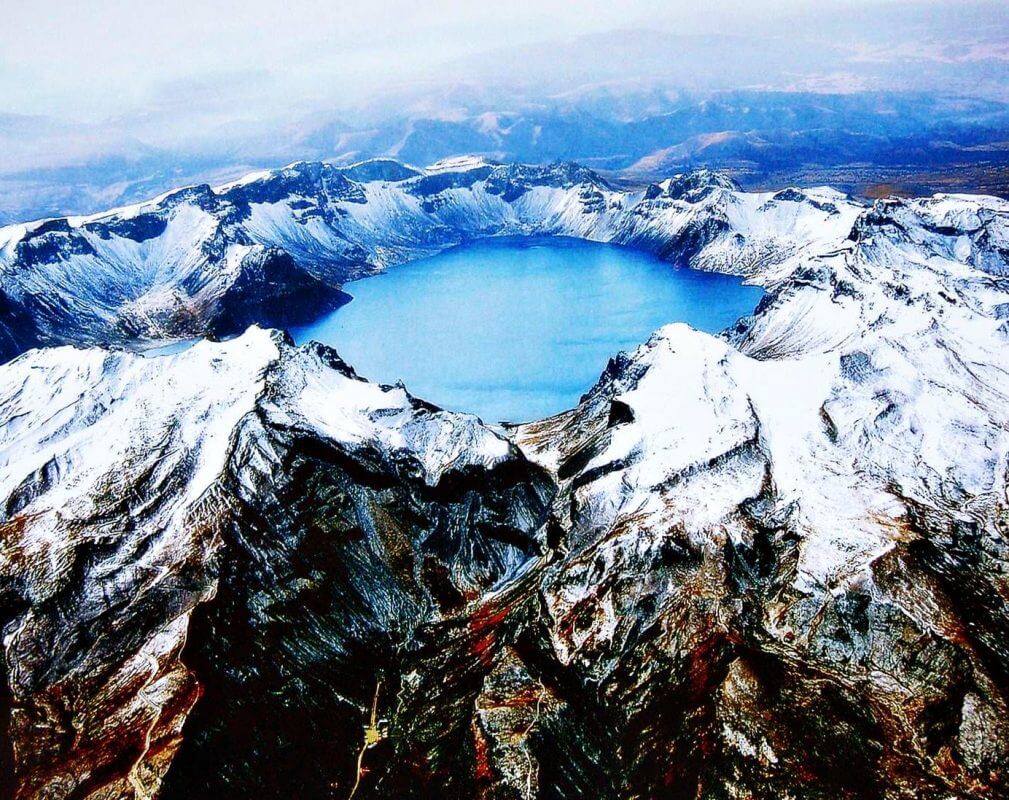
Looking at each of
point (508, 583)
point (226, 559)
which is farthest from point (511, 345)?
point (226, 559)

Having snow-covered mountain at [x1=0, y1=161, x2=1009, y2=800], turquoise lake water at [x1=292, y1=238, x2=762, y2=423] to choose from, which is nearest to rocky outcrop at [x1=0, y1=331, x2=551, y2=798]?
snow-covered mountain at [x1=0, y1=161, x2=1009, y2=800]

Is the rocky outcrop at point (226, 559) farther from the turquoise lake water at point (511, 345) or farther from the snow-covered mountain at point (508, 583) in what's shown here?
the turquoise lake water at point (511, 345)

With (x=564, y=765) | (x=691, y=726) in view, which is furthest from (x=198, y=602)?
(x=691, y=726)

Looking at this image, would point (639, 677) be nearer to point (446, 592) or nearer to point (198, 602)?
point (446, 592)

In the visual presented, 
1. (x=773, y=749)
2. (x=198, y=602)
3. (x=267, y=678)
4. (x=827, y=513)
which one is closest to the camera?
(x=773, y=749)

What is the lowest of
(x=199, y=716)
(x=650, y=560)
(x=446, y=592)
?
(x=446, y=592)

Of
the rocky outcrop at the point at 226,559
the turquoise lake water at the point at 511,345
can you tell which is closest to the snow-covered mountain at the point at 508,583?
the rocky outcrop at the point at 226,559

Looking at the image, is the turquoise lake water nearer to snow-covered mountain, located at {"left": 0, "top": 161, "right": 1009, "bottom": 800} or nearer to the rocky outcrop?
snow-covered mountain, located at {"left": 0, "top": 161, "right": 1009, "bottom": 800}

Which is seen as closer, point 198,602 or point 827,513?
point 198,602

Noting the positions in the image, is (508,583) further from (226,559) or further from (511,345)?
(511,345)

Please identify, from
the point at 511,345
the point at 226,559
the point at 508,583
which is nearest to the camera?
the point at 226,559
